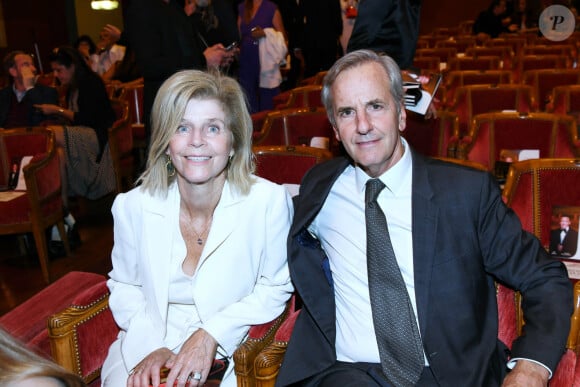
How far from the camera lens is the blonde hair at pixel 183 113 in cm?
204

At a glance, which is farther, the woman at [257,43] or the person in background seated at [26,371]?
the woman at [257,43]

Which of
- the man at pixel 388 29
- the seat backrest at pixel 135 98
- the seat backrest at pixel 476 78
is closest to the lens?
the man at pixel 388 29

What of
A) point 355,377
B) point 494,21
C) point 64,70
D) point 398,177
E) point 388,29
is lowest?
point 355,377

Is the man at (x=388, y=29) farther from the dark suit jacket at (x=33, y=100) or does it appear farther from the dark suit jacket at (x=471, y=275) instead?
the dark suit jacket at (x=33, y=100)

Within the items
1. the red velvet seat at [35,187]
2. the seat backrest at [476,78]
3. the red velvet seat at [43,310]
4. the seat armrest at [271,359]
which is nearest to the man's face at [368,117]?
the seat armrest at [271,359]

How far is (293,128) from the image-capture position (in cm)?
402

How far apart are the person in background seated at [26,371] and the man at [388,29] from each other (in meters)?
2.31

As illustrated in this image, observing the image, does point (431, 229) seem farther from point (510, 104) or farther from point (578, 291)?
point (510, 104)

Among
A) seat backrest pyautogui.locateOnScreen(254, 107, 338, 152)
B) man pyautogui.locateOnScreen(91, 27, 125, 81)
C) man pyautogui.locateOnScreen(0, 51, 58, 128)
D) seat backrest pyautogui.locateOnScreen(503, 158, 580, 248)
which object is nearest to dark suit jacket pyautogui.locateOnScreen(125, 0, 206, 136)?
seat backrest pyautogui.locateOnScreen(254, 107, 338, 152)

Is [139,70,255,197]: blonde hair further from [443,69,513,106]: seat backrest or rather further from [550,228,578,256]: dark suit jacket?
[443,69,513,106]: seat backrest

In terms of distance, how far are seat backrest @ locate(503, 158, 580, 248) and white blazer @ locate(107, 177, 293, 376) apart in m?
0.85

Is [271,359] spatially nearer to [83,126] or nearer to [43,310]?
[43,310]

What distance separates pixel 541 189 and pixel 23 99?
4.01m

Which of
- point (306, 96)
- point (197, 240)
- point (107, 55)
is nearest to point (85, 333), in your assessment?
point (197, 240)
